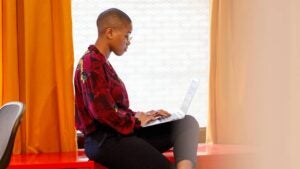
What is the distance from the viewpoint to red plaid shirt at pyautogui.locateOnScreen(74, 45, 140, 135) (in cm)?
169

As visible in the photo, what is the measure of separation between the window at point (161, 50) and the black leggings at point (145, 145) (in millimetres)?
613

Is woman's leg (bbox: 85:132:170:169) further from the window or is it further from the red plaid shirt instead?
the window

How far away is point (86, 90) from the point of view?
1.71 metres

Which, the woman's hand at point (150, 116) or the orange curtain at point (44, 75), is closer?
the woman's hand at point (150, 116)

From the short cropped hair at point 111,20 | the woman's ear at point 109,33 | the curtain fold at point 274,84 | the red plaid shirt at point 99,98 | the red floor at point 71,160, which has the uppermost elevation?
the short cropped hair at point 111,20

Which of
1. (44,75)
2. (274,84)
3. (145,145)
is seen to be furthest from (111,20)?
(274,84)

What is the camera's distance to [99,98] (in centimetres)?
168

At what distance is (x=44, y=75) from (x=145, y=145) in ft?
2.78

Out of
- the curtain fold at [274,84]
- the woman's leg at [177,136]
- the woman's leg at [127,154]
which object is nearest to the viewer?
the curtain fold at [274,84]

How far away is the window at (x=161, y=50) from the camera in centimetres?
251

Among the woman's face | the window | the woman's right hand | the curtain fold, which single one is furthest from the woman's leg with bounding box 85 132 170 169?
the curtain fold

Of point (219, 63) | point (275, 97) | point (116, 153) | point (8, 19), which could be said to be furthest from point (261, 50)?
point (219, 63)

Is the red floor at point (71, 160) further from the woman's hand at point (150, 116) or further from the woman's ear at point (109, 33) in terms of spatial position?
the woman's ear at point (109, 33)

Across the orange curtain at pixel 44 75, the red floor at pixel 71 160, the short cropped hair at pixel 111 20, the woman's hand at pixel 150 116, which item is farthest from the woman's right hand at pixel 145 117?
the orange curtain at pixel 44 75
